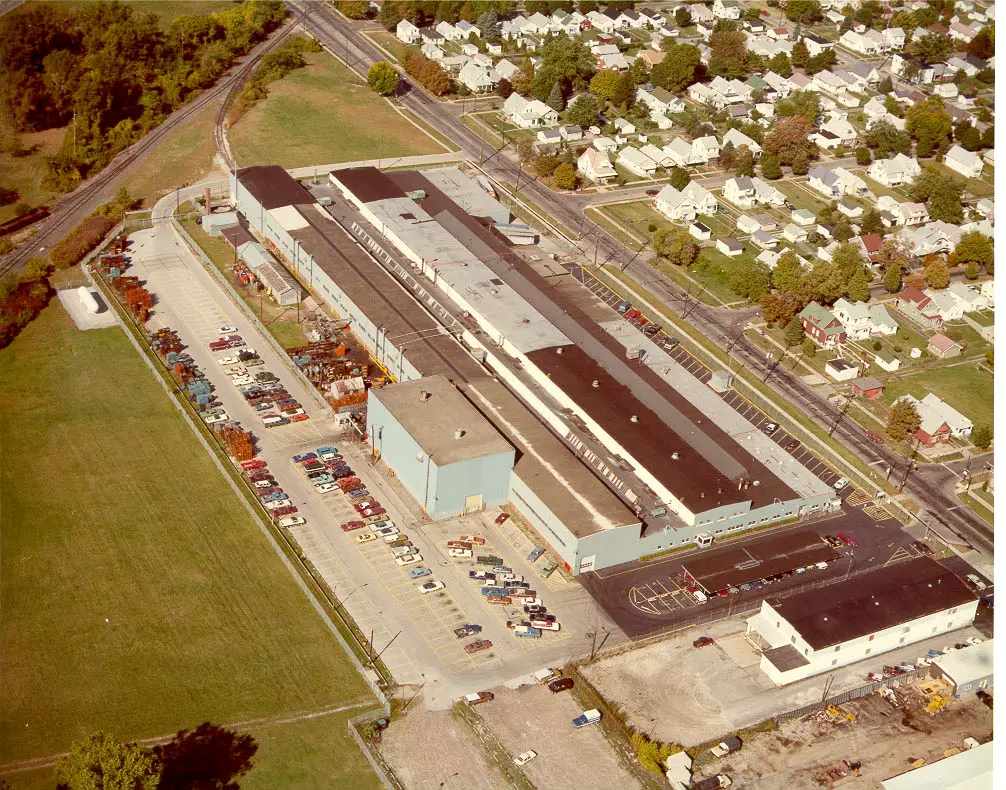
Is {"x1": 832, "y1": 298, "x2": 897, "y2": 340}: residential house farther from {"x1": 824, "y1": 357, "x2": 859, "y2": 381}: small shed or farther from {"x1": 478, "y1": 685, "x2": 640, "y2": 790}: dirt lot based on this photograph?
{"x1": 478, "y1": 685, "x2": 640, "y2": 790}: dirt lot

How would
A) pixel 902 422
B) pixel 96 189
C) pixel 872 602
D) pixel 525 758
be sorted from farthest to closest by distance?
pixel 96 189 < pixel 902 422 < pixel 872 602 < pixel 525 758

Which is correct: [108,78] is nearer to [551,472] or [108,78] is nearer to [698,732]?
[551,472]

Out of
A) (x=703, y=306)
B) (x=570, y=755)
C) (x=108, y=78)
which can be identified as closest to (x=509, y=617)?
(x=570, y=755)

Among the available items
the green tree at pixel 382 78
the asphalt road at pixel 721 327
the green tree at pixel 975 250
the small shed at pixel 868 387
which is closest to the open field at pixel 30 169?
the green tree at pixel 382 78

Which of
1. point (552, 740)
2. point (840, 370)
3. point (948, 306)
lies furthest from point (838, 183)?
point (552, 740)

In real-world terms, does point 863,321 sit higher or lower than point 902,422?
higher

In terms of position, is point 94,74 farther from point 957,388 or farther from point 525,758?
point 525,758

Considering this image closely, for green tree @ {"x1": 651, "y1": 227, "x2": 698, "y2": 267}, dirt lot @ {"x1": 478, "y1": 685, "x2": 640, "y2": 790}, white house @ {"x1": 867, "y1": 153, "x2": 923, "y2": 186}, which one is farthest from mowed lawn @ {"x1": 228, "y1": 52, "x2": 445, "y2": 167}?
dirt lot @ {"x1": 478, "y1": 685, "x2": 640, "y2": 790}
